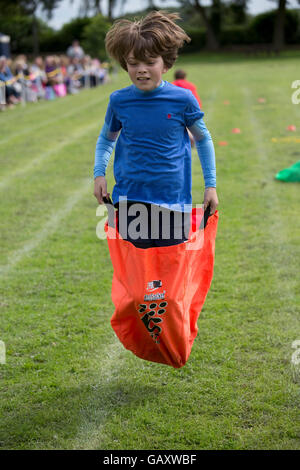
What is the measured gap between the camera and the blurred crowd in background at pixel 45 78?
19.0 m

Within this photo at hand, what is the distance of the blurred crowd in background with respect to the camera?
1897 centimetres

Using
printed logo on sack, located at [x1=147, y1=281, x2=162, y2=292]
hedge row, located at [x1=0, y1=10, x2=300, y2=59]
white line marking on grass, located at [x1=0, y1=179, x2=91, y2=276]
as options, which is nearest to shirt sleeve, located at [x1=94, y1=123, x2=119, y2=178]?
printed logo on sack, located at [x1=147, y1=281, x2=162, y2=292]

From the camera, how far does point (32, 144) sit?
1211 centimetres

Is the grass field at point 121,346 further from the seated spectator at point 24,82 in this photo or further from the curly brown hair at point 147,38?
the seated spectator at point 24,82

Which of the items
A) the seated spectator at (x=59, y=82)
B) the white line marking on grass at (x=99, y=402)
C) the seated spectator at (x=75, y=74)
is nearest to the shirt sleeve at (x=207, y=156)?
the white line marking on grass at (x=99, y=402)

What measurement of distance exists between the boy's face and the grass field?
5.77 ft

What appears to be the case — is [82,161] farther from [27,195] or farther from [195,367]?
[195,367]

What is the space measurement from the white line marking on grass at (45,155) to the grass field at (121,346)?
9 cm

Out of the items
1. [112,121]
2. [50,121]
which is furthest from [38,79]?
[112,121]

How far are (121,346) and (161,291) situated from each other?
1.15 m

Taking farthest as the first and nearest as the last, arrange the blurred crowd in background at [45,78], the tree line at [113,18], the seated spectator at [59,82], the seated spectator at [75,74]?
the tree line at [113,18]
the seated spectator at [75,74]
the seated spectator at [59,82]
the blurred crowd in background at [45,78]

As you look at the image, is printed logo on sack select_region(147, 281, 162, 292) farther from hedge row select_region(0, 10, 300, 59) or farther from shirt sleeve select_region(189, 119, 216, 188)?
hedge row select_region(0, 10, 300, 59)

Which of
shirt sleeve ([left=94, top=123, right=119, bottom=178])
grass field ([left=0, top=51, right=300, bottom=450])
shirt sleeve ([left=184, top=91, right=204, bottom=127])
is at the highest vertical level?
shirt sleeve ([left=184, top=91, right=204, bottom=127])

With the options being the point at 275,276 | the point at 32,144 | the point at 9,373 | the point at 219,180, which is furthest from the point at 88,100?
the point at 9,373
